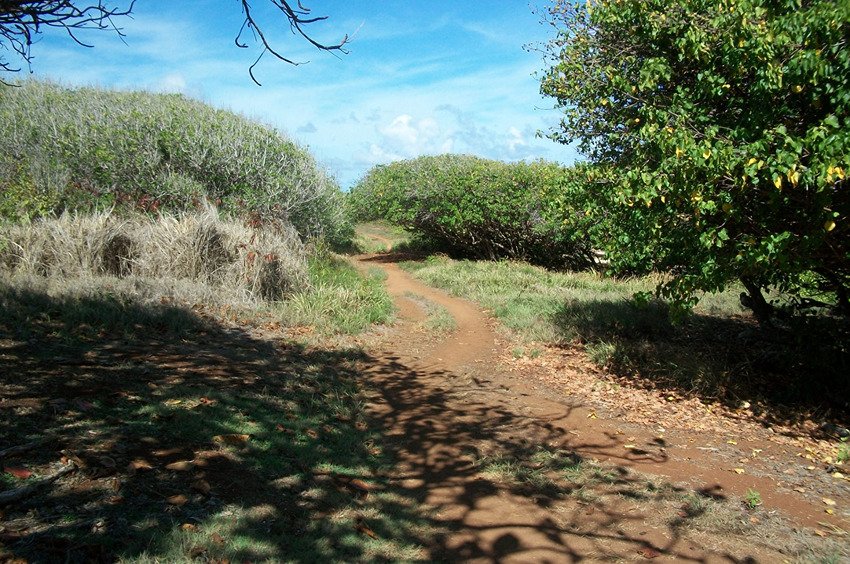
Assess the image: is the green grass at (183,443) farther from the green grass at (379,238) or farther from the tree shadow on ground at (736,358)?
the green grass at (379,238)

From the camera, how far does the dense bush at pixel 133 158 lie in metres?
11.0

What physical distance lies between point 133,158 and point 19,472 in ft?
33.2

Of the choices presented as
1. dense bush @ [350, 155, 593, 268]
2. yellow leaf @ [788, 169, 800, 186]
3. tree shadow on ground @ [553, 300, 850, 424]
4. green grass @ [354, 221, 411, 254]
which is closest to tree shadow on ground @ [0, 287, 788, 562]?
tree shadow on ground @ [553, 300, 850, 424]

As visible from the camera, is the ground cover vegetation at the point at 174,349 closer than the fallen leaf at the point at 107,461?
Yes

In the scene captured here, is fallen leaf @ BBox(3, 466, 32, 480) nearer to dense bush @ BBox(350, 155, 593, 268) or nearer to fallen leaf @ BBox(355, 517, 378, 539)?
fallen leaf @ BBox(355, 517, 378, 539)

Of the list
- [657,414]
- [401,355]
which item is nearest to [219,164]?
[401,355]

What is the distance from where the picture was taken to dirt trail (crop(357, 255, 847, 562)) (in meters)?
4.03

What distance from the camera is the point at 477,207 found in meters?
Answer: 18.6

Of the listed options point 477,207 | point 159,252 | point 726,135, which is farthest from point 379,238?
point 726,135

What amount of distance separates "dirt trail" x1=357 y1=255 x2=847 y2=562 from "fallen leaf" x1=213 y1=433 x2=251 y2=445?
127cm

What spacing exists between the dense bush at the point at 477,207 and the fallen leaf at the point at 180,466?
13858 millimetres

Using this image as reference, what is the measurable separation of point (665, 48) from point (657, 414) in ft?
15.0

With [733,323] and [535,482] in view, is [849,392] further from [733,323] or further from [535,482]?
[535,482]

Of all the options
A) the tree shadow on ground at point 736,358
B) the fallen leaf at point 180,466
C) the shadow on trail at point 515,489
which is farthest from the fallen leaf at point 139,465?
the tree shadow on ground at point 736,358
